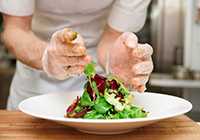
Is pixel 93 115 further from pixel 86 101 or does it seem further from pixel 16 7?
pixel 16 7

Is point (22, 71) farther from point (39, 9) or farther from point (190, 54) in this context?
point (190, 54)

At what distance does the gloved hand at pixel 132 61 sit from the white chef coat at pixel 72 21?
247 mm

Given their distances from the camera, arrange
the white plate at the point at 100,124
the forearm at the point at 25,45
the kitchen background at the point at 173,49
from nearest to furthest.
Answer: the white plate at the point at 100,124, the forearm at the point at 25,45, the kitchen background at the point at 173,49

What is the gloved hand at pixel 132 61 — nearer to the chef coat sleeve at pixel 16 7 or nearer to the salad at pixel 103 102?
the salad at pixel 103 102

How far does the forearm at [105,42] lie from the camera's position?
120 cm

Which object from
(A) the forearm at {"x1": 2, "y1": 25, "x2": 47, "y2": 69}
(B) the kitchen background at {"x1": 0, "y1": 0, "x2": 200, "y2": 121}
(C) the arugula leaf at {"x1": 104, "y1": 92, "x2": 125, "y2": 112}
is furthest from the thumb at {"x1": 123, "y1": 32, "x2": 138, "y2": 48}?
(B) the kitchen background at {"x1": 0, "y1": 0, "x2": 200, "y2": 121}

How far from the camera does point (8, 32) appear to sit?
3.71 feet

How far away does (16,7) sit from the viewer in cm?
111

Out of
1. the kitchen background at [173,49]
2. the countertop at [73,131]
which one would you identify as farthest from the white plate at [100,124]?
the kitchen background at [173,49]

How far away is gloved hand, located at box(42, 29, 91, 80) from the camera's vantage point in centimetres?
82

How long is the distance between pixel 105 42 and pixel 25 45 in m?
0.27

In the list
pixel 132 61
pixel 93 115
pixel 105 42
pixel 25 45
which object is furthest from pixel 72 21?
pixel 93 115

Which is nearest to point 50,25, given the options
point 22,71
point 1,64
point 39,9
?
point 39,9

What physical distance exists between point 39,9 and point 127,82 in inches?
16.9
